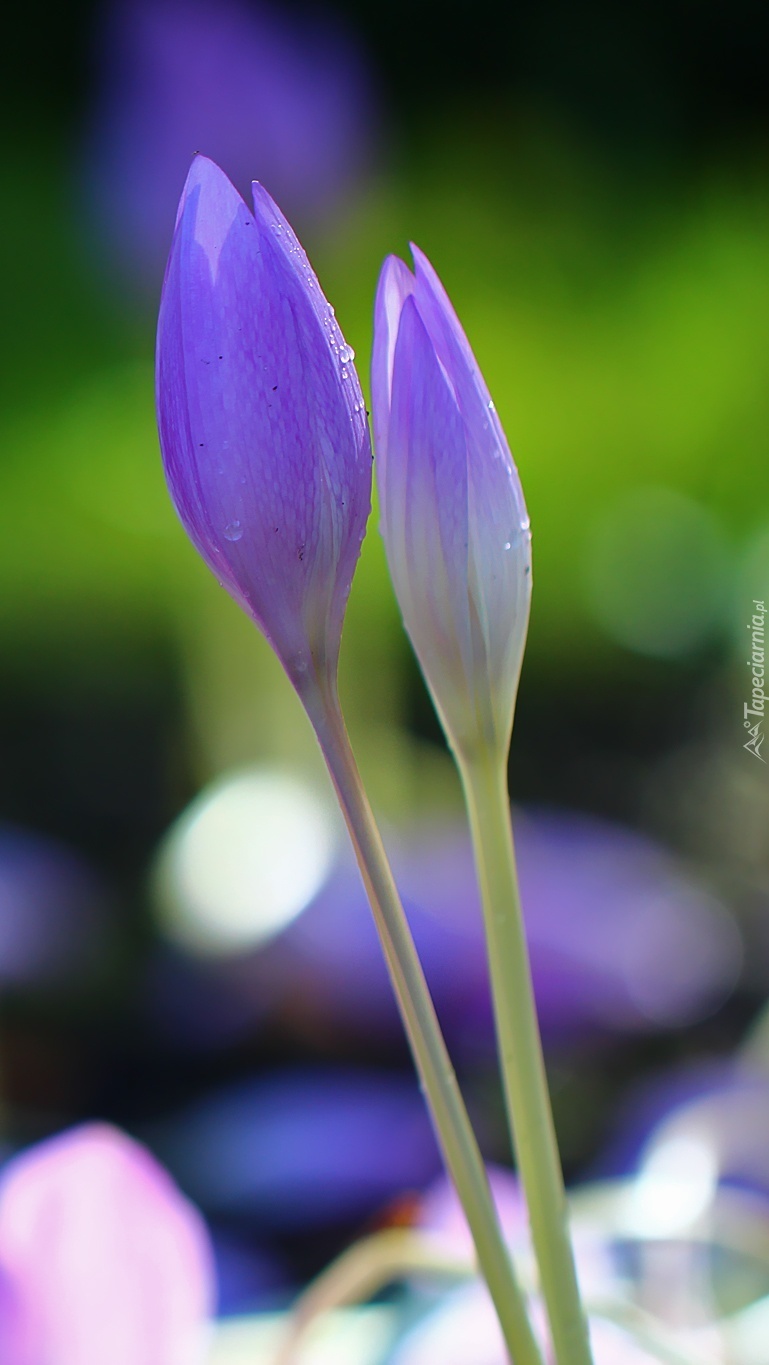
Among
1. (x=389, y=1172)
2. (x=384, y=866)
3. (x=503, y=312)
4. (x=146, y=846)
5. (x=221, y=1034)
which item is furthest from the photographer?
(x=503, y=312)

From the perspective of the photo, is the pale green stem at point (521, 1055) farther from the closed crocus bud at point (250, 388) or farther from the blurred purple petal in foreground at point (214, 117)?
the blurred purple petal in foreground at point (214, 117)

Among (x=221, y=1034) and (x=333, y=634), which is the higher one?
(x=333, y=634)

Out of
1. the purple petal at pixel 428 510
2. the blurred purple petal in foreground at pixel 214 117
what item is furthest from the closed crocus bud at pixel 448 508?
the blurred purple petal in foreground at pixel 214 117

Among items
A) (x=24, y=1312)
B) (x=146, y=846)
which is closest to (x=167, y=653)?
(x=146, y=846)

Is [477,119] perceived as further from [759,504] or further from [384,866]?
[384,866]

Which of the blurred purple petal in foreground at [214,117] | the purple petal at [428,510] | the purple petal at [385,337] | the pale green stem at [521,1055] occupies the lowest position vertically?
the pale green stem at [521,1055]

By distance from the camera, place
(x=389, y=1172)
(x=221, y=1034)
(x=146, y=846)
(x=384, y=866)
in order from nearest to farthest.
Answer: (x=384, y=866)
(x=389, y=1172)
(x=221, y=1034)
(x=146, y=846)

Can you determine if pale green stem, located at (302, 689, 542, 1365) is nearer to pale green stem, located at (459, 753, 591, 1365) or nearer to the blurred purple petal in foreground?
pale green stem, located at (459, 753, 591, 1365)

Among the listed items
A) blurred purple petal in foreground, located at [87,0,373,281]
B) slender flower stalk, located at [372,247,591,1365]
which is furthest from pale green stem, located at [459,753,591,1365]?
blurred purple petal in foreground, located at [87,0,373,281]
